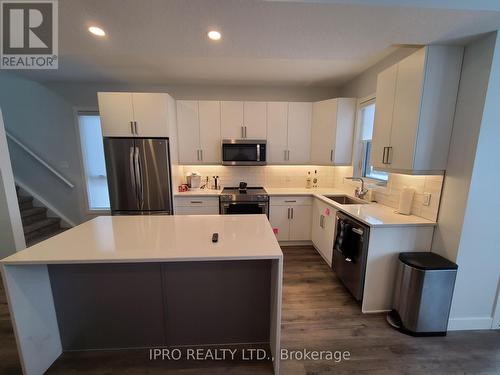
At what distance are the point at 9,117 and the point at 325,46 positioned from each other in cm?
527

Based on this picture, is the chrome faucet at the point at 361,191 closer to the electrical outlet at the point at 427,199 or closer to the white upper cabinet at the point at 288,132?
the electrical outlet at the point at 427,199

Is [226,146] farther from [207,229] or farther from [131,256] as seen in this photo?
[131,256]

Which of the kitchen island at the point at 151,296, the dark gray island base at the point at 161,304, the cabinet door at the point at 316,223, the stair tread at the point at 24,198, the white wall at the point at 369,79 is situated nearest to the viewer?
the kitchen island at the point at 151,296

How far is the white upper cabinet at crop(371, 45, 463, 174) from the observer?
1.74 m

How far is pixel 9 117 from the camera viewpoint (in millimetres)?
3641

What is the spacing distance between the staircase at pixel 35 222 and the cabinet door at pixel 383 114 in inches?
209

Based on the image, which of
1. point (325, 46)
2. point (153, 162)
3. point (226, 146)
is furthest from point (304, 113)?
point (153, 162)

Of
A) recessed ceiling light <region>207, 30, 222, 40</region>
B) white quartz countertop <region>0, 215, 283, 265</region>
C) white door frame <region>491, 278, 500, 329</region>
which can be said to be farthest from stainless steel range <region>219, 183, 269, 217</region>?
white door frame <region>491, 278, 500, 329</region>

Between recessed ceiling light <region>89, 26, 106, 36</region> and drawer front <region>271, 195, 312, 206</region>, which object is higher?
recessed ceiling light <region>89, 26, 106, 36</region>

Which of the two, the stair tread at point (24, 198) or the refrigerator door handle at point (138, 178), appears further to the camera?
the stair tread at point (24, 198)

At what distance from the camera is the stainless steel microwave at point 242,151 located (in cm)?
338

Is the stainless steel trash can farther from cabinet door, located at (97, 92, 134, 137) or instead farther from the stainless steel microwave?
cabinet door, located at (97, 92, 134, 137)

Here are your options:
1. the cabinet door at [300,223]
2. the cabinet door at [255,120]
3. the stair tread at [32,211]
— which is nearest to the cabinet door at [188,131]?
the cabinet door at [255,120]

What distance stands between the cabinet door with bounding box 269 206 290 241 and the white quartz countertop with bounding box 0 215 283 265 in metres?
1.38
